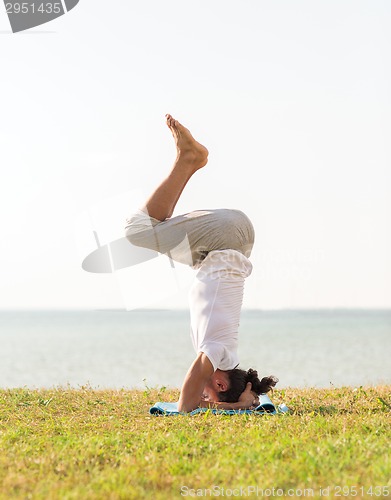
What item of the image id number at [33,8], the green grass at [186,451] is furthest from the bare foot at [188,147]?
the image id number at [33,8]

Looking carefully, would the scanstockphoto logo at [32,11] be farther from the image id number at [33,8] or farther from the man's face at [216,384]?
the man's face at [216,384]

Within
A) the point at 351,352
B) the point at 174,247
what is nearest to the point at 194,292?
the point at 174,247

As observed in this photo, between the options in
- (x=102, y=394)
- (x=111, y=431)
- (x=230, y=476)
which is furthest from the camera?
(x=102, y=394)

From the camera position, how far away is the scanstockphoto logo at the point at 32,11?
27.1 feet

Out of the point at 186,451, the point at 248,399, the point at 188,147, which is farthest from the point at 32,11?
the point at 186,451

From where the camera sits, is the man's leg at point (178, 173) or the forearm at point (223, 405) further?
the man's leg at point (178, 173)

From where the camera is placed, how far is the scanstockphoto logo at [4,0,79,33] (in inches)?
325

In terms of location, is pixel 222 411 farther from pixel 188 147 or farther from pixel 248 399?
pixel 188 147

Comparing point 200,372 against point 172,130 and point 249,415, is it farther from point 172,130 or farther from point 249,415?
point 172,130

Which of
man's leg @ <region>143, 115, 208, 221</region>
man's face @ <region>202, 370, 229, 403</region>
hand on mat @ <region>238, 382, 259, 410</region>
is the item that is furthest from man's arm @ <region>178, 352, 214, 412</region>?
man's leg @ <region>143, 115, 208, 221</region>

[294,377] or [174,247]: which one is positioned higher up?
[174,247]

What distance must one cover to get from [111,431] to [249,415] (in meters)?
1.24

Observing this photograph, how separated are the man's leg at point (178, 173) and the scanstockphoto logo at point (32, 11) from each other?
2.69 m

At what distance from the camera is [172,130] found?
669cm
